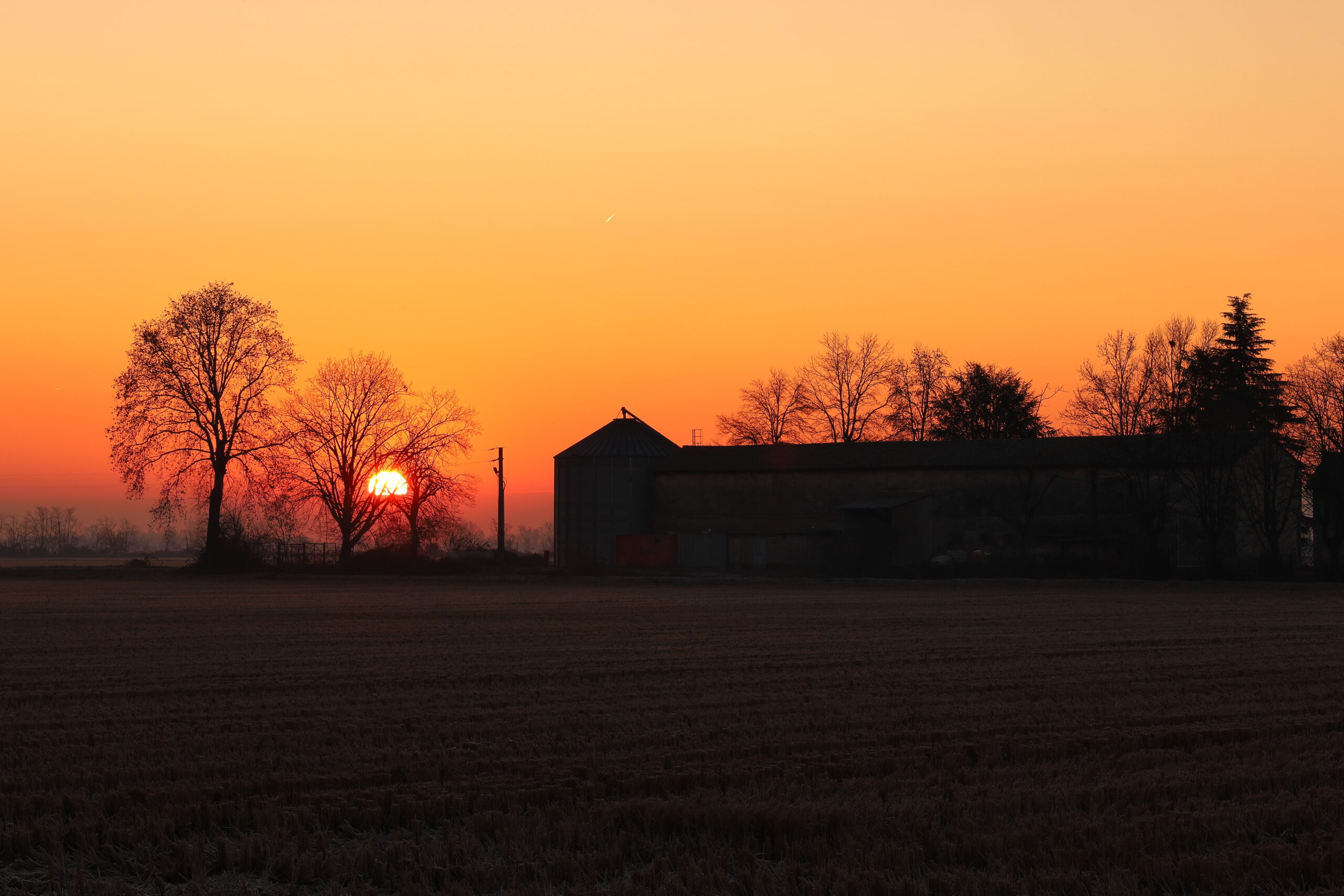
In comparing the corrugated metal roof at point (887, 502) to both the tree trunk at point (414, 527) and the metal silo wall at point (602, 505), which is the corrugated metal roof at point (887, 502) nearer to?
the metal silo wall at point (602, 505)

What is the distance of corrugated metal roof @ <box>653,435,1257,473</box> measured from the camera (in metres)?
61.0

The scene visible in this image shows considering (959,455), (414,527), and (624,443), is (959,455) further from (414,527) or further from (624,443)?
(414,527)

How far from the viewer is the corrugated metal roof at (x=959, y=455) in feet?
200

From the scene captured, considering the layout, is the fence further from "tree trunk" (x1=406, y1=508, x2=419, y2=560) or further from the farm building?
the farm building

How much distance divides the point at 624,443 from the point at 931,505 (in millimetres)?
18704

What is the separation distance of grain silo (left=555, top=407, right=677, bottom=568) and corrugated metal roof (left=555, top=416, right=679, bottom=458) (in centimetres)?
4

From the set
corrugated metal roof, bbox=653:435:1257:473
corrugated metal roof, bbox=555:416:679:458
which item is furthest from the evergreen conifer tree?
corrugated metal roof, bbox=555:416:679:458

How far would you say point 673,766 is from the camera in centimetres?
1117

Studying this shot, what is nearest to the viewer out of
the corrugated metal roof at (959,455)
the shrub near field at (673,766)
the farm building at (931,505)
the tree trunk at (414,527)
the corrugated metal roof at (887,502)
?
the shrub near field at (673,766)

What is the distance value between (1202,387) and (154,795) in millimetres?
70559

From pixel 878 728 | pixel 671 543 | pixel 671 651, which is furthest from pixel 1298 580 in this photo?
pixel 878 728

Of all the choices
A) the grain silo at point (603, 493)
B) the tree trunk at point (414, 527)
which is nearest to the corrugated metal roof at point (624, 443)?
the grain silo at point (603, 493)

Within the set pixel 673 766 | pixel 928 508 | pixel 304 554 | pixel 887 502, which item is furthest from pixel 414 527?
pixel 673 766

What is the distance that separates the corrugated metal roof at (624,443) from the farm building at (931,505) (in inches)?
3.9
